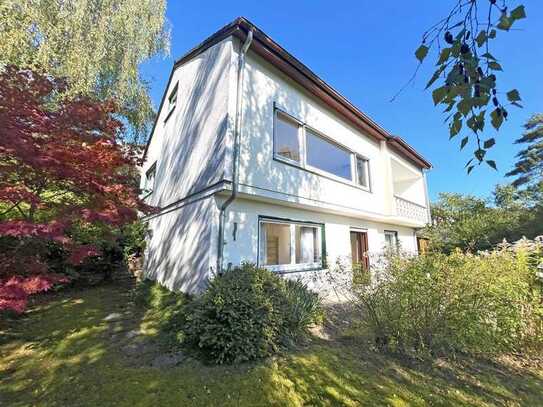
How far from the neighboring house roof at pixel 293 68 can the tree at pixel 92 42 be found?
288 cm

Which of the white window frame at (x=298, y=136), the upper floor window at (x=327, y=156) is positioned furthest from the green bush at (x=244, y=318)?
the upper floor window at (x=327, y=156)

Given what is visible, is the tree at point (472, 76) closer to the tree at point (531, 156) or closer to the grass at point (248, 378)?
the grass at point (248, 378)

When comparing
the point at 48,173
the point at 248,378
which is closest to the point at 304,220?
the point at 248,378

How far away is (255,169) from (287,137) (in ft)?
6.45

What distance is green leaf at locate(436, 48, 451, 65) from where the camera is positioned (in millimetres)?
1720

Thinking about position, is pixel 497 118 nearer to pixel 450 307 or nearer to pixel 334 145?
pixel 450 307

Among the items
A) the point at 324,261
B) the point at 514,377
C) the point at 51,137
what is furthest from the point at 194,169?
the point at 514,377

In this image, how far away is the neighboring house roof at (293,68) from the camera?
22.5 feet

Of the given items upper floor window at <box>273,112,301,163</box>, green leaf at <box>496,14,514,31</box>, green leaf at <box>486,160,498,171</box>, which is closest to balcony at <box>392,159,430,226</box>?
upper floor window at <box>273,112,301,163</box>

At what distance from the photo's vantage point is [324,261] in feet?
28.4

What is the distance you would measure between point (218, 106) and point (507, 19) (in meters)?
6.29

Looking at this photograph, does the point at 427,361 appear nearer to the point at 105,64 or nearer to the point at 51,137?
the point at 51,137

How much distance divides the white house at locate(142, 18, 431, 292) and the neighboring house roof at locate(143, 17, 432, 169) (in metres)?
0.03

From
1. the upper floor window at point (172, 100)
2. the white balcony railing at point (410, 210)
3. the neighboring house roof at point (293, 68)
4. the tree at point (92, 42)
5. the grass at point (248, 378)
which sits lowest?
the grass at point (248, 378)
